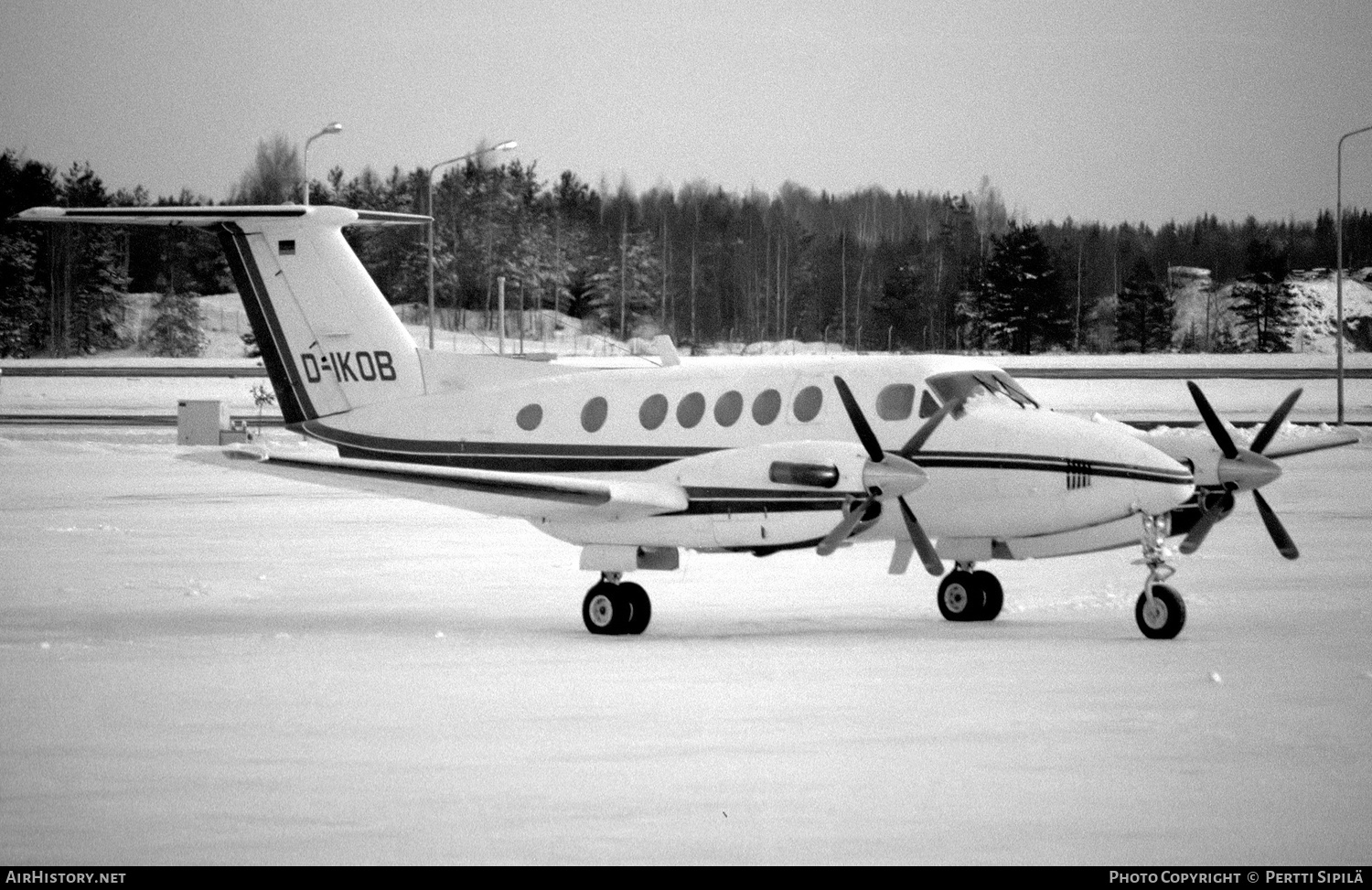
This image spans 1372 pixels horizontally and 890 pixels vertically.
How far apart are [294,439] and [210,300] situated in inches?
3040

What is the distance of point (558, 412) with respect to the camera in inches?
742

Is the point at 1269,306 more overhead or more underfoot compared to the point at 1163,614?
more overhead

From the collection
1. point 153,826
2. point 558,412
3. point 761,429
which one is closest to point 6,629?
point 558,412

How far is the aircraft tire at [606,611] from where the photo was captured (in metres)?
16.8

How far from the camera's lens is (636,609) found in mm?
16812

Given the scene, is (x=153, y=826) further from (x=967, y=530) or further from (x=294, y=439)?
(x=294, y=439)

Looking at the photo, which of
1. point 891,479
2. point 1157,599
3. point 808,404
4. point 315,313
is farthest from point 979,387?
point 315,313

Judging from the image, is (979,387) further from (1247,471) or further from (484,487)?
(484,487)

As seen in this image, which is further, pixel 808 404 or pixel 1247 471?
pixel 808 404

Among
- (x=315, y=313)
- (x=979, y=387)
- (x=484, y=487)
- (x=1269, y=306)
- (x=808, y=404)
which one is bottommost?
(x=484, y=487)

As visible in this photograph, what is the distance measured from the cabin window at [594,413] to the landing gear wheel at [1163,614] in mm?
5939

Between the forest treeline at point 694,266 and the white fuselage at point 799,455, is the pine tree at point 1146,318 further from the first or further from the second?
the white fuselage at point 799,455

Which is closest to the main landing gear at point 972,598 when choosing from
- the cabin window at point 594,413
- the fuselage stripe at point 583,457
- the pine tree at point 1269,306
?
the fuselage stripe at point 583,457

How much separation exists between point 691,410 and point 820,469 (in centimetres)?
252
